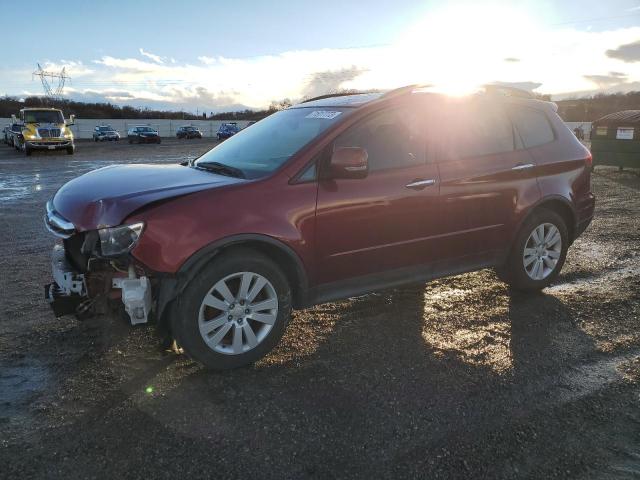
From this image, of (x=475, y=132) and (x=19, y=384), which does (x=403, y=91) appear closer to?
(x=475, y=132)

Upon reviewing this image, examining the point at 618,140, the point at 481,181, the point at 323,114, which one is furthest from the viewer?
the point at 618,140

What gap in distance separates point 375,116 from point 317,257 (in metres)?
1.21

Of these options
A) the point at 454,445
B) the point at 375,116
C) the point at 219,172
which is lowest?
the point at 454,445

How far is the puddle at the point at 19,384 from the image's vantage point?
2.99m

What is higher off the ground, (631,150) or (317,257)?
(631,150)

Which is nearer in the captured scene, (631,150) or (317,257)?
(317,257)

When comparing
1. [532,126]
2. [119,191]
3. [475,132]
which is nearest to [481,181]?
[475,132]

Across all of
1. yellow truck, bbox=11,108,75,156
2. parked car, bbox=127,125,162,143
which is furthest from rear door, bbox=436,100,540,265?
parked car, bbox=127,125,162,143

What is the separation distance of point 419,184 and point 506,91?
1.66 m

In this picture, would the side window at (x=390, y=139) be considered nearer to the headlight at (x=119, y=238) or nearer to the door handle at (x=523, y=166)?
the door handle at (x=523, y=166)

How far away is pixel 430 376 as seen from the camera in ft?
11.0

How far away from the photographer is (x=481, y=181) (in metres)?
4.32

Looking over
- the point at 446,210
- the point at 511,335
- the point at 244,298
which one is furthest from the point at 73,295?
the point at 511,335

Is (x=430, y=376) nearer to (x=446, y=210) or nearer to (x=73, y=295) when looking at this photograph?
(x=446, y=210)
